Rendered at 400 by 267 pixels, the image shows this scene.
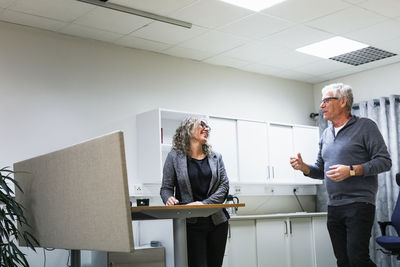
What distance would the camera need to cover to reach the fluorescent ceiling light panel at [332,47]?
17.8 feet

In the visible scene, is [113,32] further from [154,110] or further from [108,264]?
[108,264]

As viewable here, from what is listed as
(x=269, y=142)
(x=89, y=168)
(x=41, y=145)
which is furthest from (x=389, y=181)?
(x=89, y=168)

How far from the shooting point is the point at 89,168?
248 centimetres

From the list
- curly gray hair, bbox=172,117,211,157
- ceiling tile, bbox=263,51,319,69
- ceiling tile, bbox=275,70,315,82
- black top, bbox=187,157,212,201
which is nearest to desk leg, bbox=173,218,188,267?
black top, bbox=187,157,212,201

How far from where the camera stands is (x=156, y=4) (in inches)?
165

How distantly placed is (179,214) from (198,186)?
53 cm

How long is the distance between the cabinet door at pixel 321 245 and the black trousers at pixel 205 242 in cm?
311

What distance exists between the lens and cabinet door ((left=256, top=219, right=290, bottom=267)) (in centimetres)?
532

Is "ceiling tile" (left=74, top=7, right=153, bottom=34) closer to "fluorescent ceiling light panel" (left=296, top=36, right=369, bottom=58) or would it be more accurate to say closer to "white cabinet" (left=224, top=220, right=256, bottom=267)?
"fluorescent ceiling light panel" (left=296, top=36, right=369, bottom=58)

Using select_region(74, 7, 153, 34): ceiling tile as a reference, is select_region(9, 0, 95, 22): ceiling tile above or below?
above

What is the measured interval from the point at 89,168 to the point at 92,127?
2.52 metres

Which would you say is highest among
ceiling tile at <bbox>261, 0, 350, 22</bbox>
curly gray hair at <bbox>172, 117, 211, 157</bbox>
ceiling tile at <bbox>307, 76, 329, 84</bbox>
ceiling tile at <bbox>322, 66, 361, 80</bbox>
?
ceiling tile at <bbox>261, 0, 350, 22</bbox>

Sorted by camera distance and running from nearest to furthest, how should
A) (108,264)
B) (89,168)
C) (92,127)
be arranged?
(89,168) < (108,264) < (92,127)

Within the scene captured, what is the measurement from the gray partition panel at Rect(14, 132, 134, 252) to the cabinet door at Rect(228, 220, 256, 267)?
232 cm
